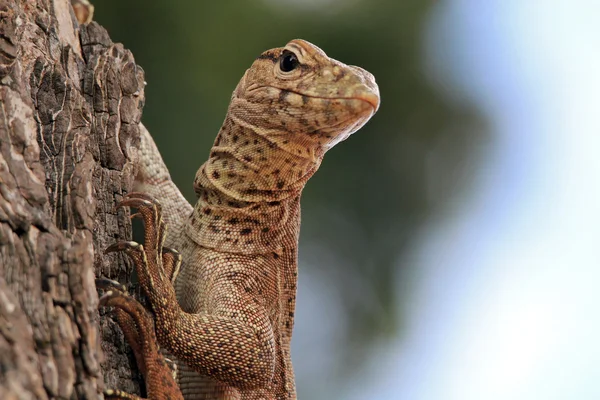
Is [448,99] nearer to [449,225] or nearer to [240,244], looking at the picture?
[449,225]

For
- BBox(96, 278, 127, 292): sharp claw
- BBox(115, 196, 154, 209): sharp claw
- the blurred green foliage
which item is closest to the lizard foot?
BBox(96, 278, 127, 292): sharp claw

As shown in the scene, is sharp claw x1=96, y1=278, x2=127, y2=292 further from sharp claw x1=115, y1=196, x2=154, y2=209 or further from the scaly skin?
sharp claw x1=115, y1=196, x2=154, y2=209

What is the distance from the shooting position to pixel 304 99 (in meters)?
4.80

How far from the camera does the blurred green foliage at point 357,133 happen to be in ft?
50.0

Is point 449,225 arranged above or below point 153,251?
below

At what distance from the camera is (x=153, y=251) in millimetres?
4484

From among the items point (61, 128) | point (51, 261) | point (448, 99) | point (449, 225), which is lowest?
point (449, 225)

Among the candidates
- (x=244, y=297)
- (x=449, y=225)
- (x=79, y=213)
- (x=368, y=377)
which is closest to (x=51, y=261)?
(x=79, y=213)

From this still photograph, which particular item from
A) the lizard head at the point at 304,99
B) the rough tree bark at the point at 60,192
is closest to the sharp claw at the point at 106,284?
the rough tree bark at the point at 60,192

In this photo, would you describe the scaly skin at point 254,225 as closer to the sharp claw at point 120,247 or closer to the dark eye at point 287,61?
the dark eye at point 287,61

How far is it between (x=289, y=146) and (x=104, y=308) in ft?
4.83

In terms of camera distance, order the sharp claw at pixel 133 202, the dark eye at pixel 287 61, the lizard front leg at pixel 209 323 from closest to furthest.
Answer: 1. the lizard front leg at pixel 209 323
2. the sharp claw at pixel 133 202
3. the dark eye at pixel 287 61

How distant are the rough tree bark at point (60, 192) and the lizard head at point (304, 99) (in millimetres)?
713

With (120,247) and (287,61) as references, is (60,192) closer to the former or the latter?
(120,247)
